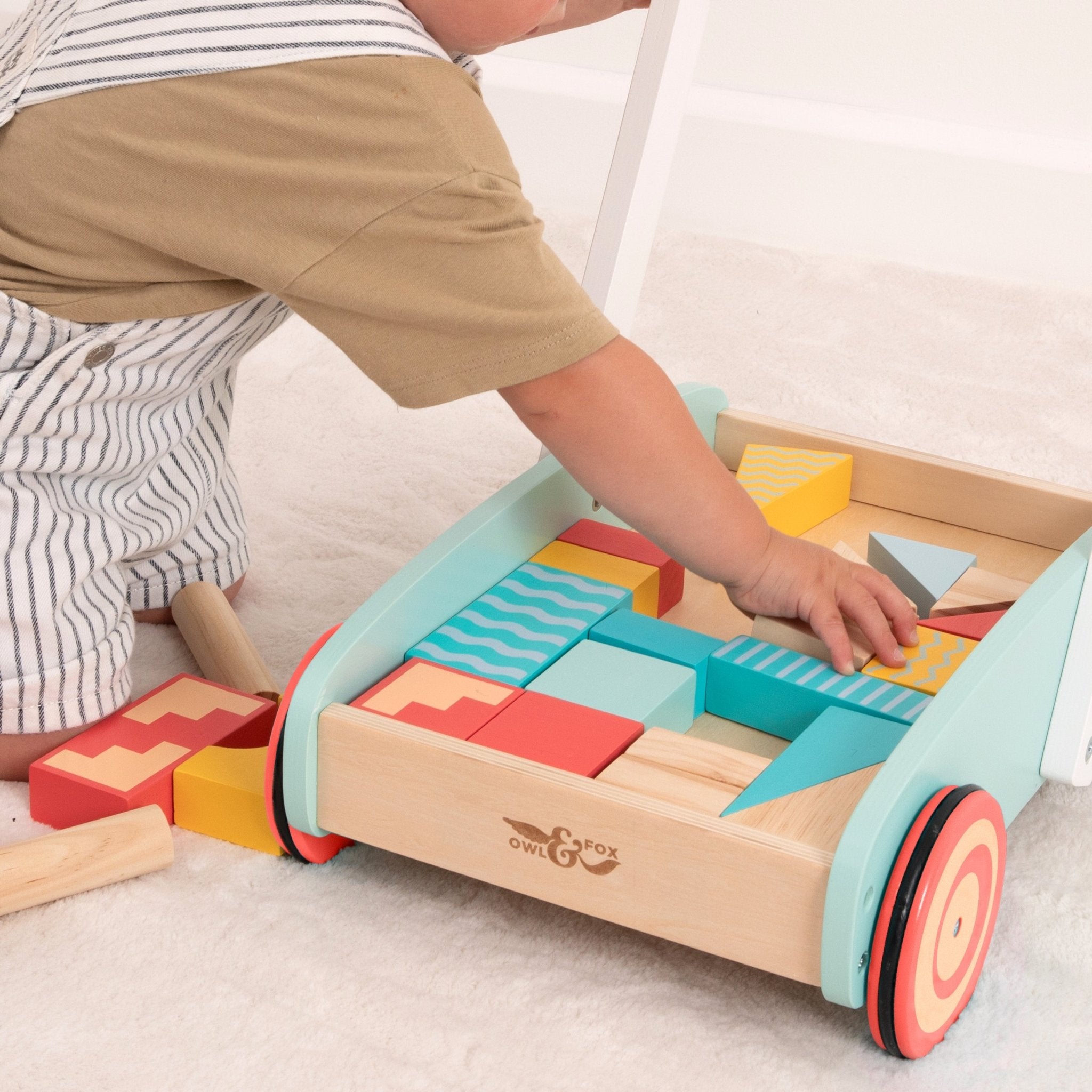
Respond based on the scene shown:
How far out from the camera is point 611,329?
673 millimetres

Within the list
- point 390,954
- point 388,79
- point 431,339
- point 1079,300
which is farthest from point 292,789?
point 1079,300

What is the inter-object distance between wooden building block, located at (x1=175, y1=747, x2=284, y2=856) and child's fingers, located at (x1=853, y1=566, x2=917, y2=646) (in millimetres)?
326

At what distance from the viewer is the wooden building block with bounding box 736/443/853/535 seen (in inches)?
35.0

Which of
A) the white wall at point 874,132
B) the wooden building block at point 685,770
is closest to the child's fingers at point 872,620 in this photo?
the wooden building block at point 685,770

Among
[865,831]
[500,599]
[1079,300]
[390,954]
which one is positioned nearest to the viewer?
[865,831]

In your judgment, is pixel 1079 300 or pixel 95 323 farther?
pixel 1079 300

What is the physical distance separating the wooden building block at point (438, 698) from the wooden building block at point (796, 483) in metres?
0.26

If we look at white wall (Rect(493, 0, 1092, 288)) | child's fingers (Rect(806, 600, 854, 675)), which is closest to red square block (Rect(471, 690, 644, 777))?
child's fingers (Rect(806, 600, 854, 675))

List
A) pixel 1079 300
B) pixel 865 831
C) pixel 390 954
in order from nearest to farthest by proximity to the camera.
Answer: pixel 865 831
pixel 390 954
pixel 1079 300

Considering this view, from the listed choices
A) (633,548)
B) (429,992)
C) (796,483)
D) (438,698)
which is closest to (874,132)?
(796,483)

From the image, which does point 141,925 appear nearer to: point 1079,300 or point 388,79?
point 388,79

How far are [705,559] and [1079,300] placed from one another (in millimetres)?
988

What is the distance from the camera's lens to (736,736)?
725mm

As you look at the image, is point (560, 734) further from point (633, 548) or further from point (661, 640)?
point (633, 548)
